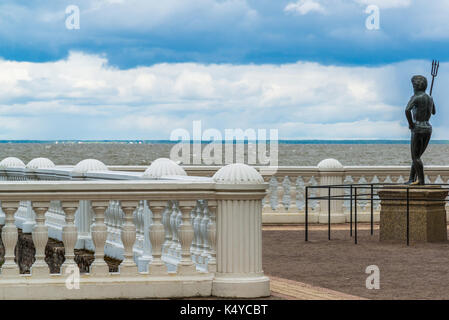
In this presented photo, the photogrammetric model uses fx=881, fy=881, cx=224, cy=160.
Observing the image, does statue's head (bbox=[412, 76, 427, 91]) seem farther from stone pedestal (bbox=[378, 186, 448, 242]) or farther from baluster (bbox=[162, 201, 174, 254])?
baluster (bbox=[162, 201, 174, 254])

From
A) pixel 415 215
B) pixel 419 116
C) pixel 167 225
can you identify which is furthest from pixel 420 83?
pixel 167 225

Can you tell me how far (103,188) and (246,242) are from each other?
5.33ft

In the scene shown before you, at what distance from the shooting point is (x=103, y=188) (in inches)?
363

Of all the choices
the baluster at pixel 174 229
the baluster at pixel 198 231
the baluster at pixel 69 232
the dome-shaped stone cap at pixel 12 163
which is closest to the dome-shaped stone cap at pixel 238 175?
the baluster at pixel 198 231

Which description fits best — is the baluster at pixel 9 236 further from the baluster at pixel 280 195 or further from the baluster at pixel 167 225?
the baluster at pixel 280 195

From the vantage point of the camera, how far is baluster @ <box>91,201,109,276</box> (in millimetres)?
9156

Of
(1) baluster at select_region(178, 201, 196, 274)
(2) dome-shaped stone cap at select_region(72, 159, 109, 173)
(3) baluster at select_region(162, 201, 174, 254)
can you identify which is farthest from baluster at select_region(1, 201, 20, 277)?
(2) dome-shaped stone cap at select_region(72, 159, 109, 173)

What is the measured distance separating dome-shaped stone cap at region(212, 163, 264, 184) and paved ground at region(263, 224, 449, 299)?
52.5 inches

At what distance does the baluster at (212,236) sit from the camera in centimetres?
944

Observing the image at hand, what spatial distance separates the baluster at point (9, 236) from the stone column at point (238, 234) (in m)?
2.11

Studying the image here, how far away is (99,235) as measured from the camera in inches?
360
